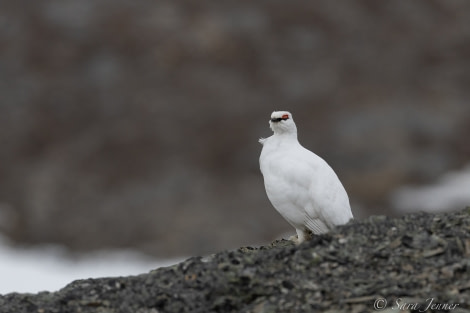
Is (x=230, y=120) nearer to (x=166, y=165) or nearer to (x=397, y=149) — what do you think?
(x=166, y=165)

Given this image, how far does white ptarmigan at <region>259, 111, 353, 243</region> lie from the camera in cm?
929

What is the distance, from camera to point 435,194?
31.2 metres

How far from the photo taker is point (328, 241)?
8.70 metres

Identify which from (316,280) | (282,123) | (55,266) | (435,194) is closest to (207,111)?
(435,194)

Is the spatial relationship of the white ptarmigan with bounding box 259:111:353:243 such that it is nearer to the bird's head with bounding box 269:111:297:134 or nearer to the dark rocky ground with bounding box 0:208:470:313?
the bird's head with bounding box 269:111:297:134

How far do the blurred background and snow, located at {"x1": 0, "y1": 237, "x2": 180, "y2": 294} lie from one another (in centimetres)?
80

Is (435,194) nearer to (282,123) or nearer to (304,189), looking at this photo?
(282,123)

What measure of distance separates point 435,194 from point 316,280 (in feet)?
78.0

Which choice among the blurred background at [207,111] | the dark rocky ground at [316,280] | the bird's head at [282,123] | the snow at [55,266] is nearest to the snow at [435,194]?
the blurred background at [207,111]

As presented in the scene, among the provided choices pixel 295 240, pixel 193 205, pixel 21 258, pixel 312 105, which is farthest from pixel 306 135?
pixel 295 240

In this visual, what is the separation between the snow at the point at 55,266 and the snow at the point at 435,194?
26.7 ft

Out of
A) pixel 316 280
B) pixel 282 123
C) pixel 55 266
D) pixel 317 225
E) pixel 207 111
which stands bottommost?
pixel 316 280

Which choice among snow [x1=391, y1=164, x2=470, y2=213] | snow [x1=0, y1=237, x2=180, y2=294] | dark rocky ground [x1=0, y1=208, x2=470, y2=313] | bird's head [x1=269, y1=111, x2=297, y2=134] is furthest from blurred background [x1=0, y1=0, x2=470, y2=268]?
dark rocky ground [x1=0, y1=208, x2=470, y2=313]

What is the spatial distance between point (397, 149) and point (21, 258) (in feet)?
46.2
